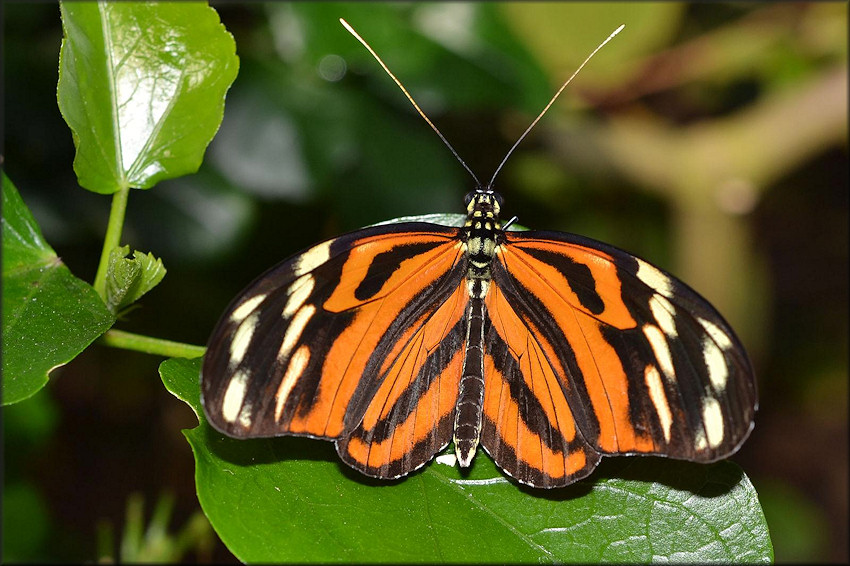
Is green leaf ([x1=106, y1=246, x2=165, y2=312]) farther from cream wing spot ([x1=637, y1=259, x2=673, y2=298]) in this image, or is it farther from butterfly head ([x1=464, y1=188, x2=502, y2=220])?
cream wing spot ([x1=637, y1=259, x2=673, y2=298])

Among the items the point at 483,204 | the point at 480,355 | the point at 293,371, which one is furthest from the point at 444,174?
the point at 293,371

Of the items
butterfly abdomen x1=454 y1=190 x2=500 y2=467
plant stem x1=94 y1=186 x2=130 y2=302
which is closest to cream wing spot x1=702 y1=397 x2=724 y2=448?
butterfly abdomen x1=454 y1=190 x2=500 y2=467

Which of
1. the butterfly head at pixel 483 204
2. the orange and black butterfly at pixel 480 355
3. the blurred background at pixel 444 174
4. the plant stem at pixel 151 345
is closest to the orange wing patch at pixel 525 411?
the orange and black butterfly at pixel 480 355

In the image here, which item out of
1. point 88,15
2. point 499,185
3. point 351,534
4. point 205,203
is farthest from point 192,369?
point 499,185

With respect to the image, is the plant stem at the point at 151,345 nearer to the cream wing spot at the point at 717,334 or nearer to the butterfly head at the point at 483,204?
the butterfly head at the point at 483,204

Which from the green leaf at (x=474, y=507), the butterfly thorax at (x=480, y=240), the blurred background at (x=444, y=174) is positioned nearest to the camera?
the green leaf at (x=474, y=507)

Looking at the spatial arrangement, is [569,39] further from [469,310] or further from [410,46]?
[469,310]

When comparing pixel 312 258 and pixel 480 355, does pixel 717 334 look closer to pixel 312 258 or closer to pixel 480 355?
pixel 480 355
